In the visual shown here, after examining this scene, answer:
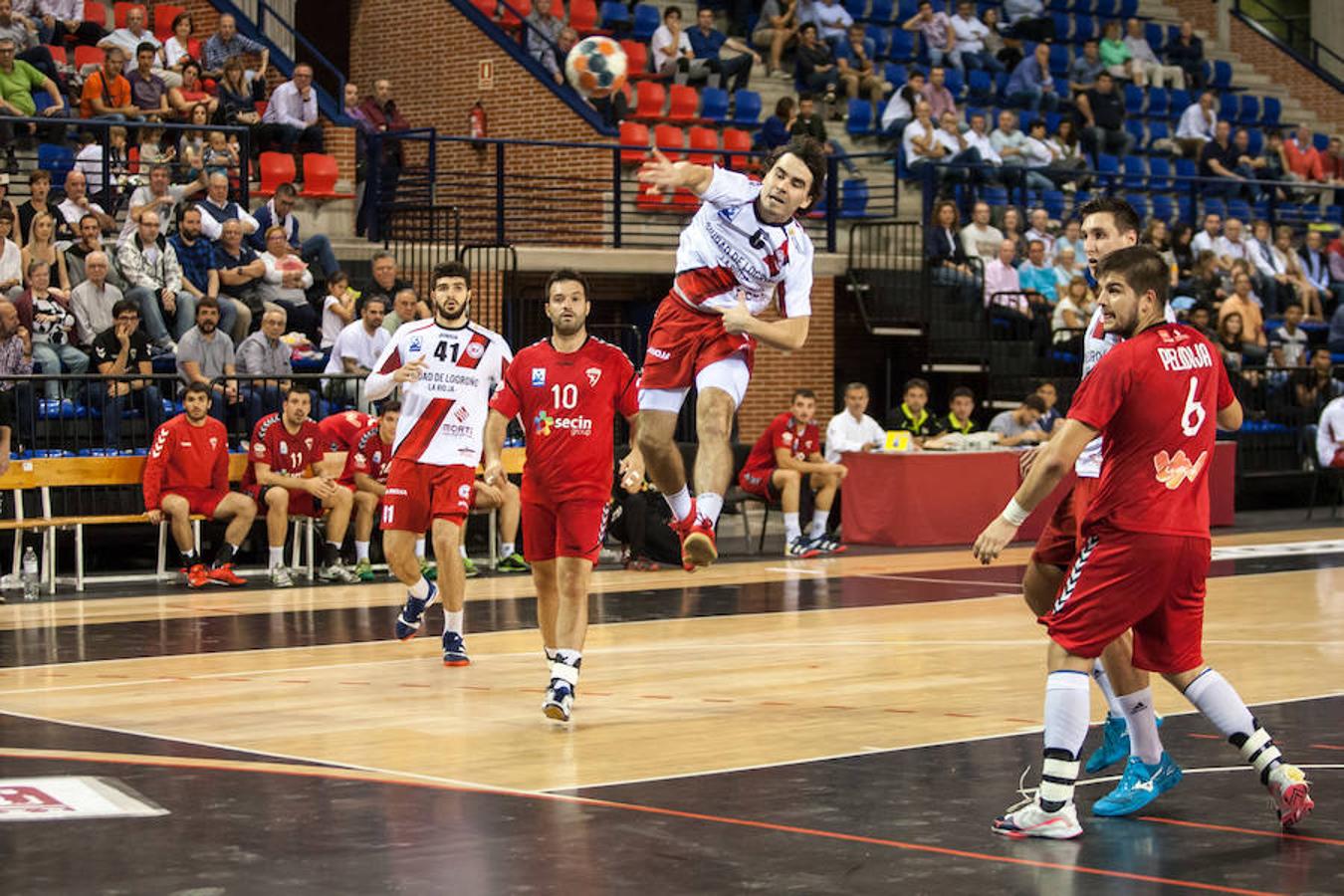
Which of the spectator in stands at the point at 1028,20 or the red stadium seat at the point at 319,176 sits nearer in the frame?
the red stadium seat at the point at 319,176

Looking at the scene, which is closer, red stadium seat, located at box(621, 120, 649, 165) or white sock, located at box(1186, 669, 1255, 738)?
white sock, located at box(1186, 669, 1255, 738)

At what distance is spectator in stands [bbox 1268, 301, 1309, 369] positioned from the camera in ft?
84.4

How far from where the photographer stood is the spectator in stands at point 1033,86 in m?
29.5

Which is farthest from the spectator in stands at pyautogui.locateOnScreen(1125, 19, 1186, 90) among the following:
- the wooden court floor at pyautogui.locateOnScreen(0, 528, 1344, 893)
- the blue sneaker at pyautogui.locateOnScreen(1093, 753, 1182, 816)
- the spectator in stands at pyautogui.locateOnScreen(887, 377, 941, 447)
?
the blue sneaker at pyautogui.locateOnScreen(1093, 753, 1182, 816)

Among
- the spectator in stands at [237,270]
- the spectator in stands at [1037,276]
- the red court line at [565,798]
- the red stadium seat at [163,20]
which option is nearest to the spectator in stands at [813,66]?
the spectator in stands at [1037,276]

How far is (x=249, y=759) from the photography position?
838 centimetres

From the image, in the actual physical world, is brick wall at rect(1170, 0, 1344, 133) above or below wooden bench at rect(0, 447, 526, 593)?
above

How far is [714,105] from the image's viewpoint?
2602cm

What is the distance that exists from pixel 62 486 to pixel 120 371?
1.33m

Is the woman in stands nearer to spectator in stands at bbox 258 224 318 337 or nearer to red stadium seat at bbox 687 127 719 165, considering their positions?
spectator in stands at bbox 258 224 318 337

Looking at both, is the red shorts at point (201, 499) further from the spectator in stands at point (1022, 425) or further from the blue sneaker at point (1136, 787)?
the blue sneaker at point (1136, 787)

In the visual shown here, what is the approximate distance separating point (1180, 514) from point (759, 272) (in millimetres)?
3022

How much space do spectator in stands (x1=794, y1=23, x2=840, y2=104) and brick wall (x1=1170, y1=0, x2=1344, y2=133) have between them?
34.7 ft

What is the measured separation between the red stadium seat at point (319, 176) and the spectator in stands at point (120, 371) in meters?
4.78
